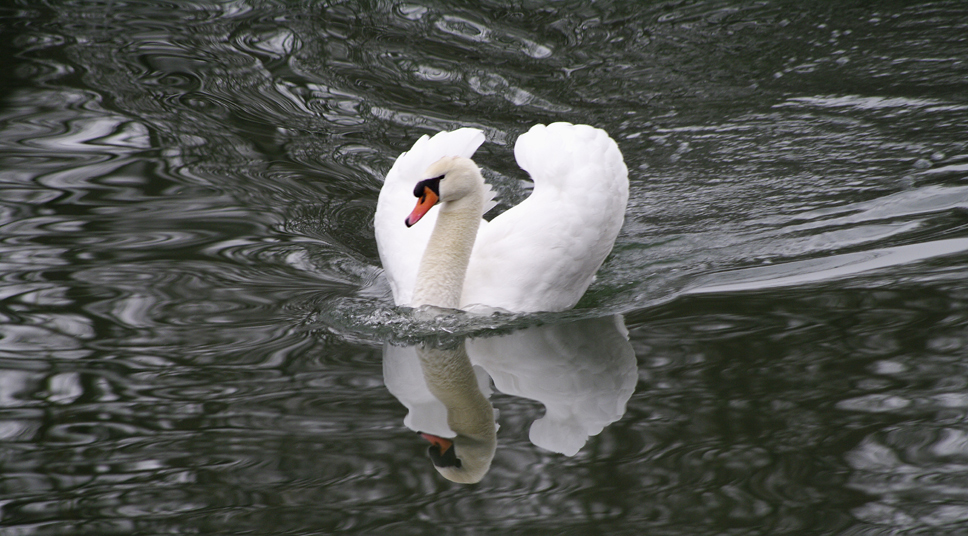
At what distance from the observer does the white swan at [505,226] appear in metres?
4.49

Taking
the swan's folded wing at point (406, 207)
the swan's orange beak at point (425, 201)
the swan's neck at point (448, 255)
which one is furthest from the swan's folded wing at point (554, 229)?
the swan's orange beak at point (425, 201)

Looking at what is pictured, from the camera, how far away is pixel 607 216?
482cm

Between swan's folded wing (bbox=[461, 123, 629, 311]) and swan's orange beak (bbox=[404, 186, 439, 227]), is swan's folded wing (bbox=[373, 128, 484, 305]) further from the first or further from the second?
swan's orange beak (bbox=[404, 186, 439, 227])

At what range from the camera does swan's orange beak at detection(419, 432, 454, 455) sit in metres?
3.37

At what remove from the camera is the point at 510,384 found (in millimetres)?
3842

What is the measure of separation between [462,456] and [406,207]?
1981mm

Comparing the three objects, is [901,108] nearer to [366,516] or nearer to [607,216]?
[607,216]

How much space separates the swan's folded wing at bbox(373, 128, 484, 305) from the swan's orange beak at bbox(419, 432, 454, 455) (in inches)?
57.2

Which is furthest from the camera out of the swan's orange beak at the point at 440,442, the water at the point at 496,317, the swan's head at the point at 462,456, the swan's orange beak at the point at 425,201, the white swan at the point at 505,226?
the white swan at the point at 505,226

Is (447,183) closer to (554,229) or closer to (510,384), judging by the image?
(554,229)

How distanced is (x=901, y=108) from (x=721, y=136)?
130cm

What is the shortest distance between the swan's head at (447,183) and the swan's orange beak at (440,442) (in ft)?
4.07

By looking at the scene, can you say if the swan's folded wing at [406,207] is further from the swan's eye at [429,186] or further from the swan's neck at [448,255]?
the swan's eye at [429,186]

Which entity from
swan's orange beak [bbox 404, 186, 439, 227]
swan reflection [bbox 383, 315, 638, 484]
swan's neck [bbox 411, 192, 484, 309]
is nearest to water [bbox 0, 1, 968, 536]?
swan reflection [bbox 383, 315, 638, 484]
